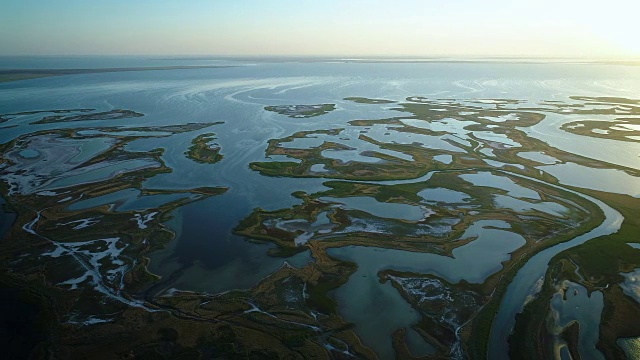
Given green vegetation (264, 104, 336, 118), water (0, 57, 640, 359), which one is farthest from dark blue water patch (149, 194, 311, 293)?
green vegetation (264, 104, 336, 118)

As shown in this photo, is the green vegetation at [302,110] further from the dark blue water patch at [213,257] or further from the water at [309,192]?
the dark blue water patch at [213,257]

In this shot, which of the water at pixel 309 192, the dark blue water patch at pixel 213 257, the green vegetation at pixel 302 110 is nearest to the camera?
the water at pixel 309 192

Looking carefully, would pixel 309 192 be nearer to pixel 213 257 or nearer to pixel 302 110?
pixel 213 257

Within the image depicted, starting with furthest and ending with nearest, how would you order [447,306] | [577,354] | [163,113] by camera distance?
1. [163,113]
2. [447,306]
3. [577,354]

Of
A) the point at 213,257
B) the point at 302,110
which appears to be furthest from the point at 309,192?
the point at 302,110

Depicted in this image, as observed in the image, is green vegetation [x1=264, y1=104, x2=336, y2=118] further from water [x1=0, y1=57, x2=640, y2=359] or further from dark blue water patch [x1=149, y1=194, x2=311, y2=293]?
dark blue water patch [x1=149, y1=194, x2=311, y2=293]

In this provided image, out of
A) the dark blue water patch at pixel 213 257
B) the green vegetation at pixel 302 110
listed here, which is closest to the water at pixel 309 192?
the dark blue water patch at pixel 213 257

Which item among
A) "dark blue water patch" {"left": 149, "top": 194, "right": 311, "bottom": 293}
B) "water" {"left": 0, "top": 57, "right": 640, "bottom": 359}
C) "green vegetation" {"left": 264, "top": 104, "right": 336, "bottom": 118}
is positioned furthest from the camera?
"green vegetation" {"left": 264, "top": 104, "right": 336, "bottom": 118}

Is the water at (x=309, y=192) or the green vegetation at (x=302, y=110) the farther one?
the green vegetation at (x=302, y=110)

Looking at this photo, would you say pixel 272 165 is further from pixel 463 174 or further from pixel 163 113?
Result: pixel 163 113

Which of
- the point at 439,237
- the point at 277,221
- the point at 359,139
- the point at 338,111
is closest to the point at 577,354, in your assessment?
the point at 439,237

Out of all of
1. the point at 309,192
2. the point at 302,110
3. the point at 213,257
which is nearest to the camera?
the point at 213,257
